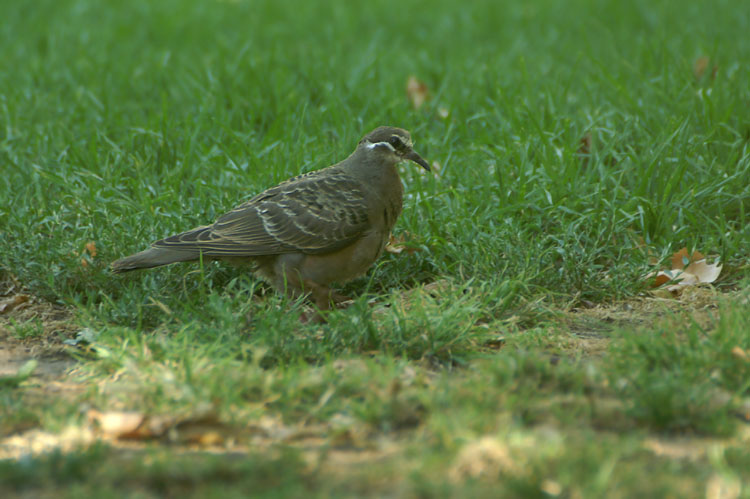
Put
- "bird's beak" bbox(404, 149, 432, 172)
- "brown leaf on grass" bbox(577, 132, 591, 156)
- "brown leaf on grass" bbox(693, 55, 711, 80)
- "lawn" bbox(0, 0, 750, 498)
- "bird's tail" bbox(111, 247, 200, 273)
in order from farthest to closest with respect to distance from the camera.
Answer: "brown leaf on grass" bbox(693, 55, 711, 80) → "brown leaf on grass" bbox(577, 132, 591, 156) → "bird's beak" bbox(404, 149, 432, 172) → "bird's tail" bbox(111, 247, 200, 273) → "lawn" bbox(0, 0, 750, 498)

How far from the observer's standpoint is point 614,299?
4.51 m

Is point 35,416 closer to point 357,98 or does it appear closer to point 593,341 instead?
point 593,341

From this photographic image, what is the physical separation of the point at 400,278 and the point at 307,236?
605mm

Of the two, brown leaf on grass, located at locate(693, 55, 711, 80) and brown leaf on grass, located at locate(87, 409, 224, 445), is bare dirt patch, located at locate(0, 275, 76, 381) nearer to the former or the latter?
brown leaf on grass, located at locate(87, 409, 224, 445)

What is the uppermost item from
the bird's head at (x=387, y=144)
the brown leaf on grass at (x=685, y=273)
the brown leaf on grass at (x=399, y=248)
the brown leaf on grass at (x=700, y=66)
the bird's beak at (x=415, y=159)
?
the bird's head at (x=387, y=144)

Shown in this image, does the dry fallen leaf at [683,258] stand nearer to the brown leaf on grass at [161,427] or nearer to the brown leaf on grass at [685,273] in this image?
the brown leaf on grass at [685,273]

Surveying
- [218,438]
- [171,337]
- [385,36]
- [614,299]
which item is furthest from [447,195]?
[385,36]

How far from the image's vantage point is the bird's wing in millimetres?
4512

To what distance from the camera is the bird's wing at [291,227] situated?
178 inches

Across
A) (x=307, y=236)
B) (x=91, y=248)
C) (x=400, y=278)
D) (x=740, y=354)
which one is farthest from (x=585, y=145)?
(x=91, y=248)

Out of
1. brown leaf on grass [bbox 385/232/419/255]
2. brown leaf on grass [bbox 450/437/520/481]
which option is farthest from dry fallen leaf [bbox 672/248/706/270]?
brown leaf on grass [bbox 450/437/520/481]

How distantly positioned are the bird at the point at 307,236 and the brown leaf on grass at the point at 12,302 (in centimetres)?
57

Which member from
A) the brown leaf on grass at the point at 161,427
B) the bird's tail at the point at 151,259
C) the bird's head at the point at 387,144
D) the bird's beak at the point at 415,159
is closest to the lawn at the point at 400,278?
the brown leaf on grass at the point at 161,427

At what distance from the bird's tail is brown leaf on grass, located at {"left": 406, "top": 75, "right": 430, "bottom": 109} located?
309 cm
